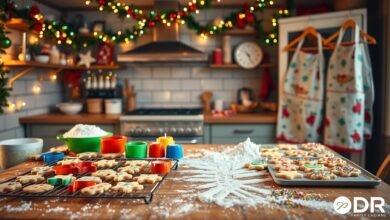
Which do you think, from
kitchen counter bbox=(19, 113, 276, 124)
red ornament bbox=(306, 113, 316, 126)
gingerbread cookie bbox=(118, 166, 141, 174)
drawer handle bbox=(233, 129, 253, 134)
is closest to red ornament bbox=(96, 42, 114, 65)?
kitchen counter bbox=(19, 113, 276, 124)

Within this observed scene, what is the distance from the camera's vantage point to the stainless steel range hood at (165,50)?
3631 millimetres

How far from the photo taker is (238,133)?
3436 millimetres

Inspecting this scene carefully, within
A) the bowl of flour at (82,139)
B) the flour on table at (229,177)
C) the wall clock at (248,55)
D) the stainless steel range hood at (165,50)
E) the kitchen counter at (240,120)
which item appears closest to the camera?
the flour on table at (229,177)

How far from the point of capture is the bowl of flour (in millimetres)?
1956

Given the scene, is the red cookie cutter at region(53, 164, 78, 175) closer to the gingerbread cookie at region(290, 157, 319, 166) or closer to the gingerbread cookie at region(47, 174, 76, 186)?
the gingerbread cookie at region(47, 174, 76, 186)

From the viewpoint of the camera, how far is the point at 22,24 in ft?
9.89

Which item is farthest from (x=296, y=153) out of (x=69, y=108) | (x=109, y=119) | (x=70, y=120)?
(x=69, y=108)

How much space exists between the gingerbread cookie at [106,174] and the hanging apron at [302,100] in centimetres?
217

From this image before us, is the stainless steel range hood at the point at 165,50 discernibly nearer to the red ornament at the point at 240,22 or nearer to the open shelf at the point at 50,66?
the open shelf at the point at 50,66

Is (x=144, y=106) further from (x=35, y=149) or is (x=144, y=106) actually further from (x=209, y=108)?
(x=35, y=149)

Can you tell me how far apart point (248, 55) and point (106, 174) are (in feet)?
9.06

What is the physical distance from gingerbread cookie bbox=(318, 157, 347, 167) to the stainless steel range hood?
2.09 metres

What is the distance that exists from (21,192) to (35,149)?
2.14 feet

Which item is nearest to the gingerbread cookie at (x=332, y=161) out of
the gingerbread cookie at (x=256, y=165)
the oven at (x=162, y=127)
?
the gingerbread cookie at (x=256, y=165)
